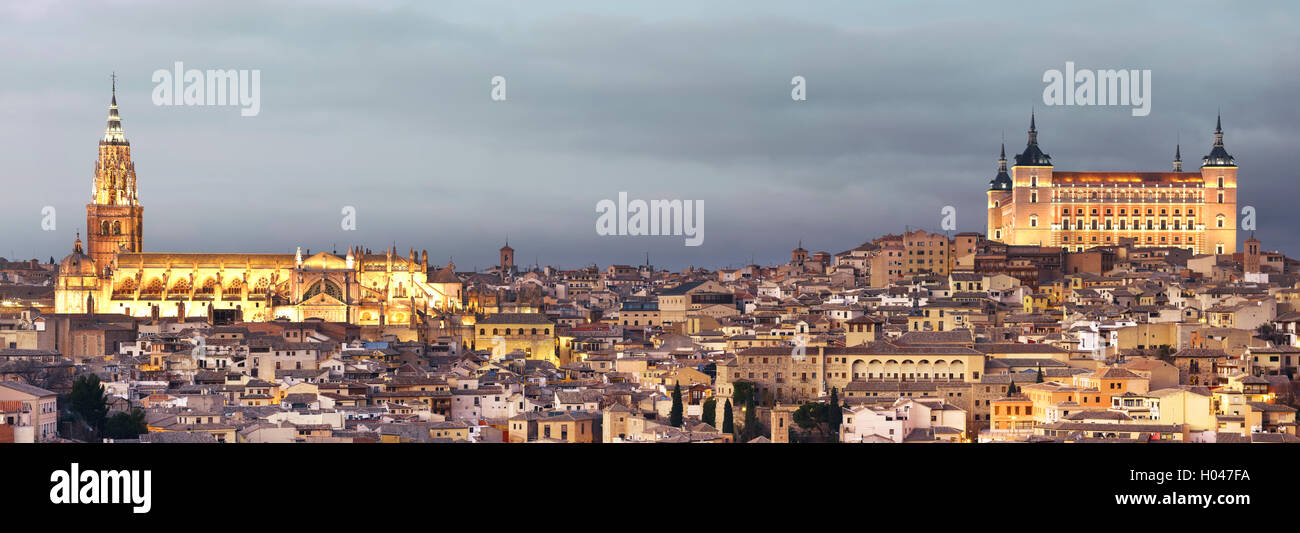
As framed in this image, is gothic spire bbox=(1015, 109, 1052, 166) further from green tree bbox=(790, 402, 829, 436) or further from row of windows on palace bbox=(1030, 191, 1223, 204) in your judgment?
green tree bbox=(790, 402, 829, 436)

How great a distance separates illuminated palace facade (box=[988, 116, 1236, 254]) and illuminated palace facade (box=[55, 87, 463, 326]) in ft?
85.4

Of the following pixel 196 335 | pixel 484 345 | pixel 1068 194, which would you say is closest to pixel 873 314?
pixel 484 345

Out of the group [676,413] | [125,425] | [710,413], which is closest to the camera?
[125,425]

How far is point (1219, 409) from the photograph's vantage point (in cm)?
3256

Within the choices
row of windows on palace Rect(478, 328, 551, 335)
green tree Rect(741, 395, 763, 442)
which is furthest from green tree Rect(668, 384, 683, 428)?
row of windows on palace Rect(478, 328, 551, 335)

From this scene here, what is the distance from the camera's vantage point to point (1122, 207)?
260 ft

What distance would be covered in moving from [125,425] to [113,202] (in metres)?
43.2

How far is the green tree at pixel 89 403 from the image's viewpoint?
3431cm

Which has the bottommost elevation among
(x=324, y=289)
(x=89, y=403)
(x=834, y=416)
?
(x=834, y=416)

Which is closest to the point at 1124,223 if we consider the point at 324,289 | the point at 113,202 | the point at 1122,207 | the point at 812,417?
the point at 1122,207

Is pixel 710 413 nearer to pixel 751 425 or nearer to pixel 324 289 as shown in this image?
pixel 751 425
